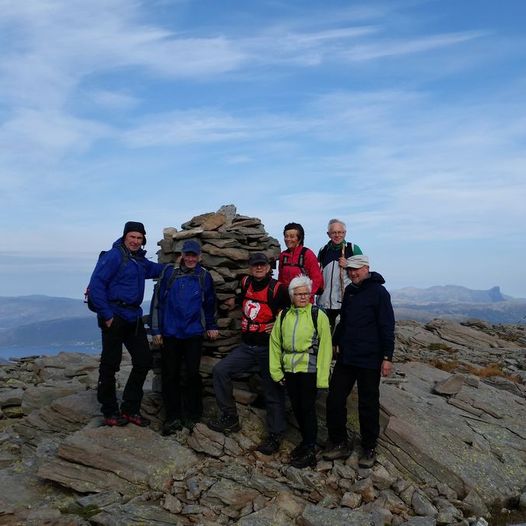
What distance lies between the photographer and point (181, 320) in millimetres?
11352

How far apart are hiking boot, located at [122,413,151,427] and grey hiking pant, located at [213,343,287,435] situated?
189cm

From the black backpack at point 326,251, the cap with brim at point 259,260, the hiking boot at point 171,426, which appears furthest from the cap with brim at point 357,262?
the hiking boot at point 171,426

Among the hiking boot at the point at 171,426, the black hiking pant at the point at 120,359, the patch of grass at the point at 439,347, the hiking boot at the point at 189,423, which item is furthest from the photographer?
the patch of grass at the point at 439,347

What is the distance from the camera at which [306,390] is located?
1040cm

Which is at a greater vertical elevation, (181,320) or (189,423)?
(181,320)

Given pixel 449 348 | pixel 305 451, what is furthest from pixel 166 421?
pixel 449 348

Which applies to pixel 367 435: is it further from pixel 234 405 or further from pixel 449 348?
pixel 449 348

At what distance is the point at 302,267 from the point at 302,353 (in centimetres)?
231

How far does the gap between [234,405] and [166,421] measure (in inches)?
66.3

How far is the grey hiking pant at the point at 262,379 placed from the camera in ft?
36.5

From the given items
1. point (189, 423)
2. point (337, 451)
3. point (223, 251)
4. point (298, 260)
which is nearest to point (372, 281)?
point (298, 260)

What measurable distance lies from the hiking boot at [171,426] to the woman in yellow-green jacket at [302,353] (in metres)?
2.84

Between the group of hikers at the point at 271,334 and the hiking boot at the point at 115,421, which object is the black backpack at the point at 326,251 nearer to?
the group of hikers at the point at 271,334

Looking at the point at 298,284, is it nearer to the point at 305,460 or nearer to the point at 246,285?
the point at 246,285
